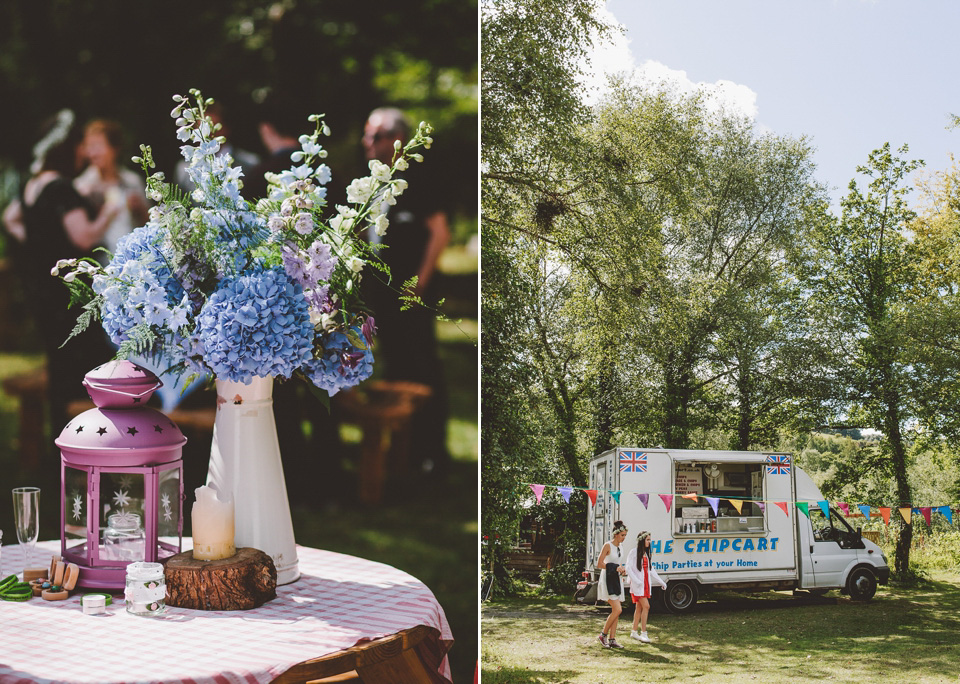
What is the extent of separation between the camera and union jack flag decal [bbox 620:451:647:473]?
133 inches

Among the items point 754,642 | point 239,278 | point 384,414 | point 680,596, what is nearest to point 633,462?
point 680,596

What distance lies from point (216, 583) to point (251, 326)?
1.55 ft

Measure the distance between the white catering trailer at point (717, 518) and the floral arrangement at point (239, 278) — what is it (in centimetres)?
195

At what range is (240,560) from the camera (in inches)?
61.9

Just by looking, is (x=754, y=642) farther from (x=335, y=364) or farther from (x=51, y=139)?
(x=51, y=139)

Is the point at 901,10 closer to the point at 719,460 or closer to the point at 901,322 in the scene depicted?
the point at 901,322

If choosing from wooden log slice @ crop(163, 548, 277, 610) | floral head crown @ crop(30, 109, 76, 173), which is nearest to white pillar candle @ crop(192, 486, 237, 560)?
wooden log slice @ crop(163, 548, 277, 610)

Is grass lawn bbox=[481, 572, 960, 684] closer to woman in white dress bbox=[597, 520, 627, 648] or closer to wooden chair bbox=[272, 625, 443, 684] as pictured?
woman in white dress bbox=[597, 520, 627, 648]

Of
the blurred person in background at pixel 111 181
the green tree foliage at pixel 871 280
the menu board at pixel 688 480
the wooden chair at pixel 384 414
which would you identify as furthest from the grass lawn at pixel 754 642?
the blurred person in background at pixel 111 181

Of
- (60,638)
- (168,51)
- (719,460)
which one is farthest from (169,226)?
(168,51)

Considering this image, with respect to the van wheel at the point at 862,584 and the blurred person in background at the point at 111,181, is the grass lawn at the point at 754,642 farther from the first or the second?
the blurred person in background at the point at 111,181

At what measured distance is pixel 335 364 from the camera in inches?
67.1

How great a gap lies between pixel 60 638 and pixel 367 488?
10.4 ft

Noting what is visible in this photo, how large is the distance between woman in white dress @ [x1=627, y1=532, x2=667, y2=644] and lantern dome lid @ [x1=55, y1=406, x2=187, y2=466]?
87.3 inches
